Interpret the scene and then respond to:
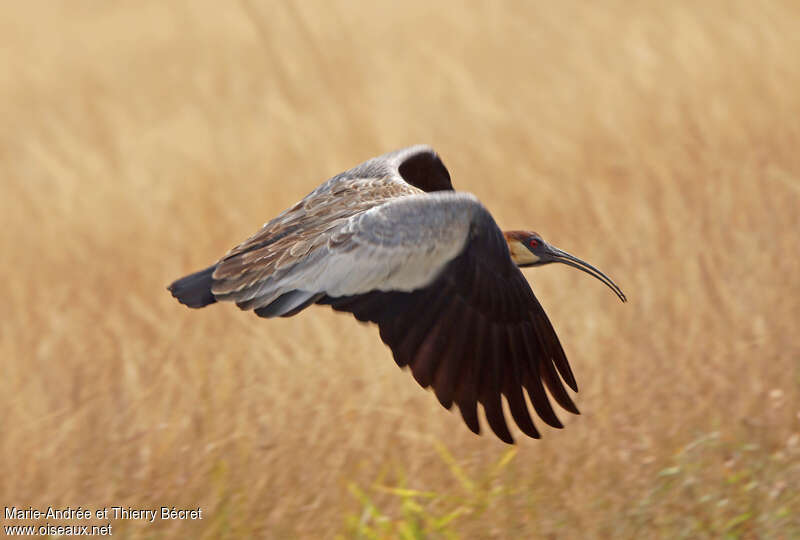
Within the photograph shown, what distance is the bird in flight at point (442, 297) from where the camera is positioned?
3953 mm

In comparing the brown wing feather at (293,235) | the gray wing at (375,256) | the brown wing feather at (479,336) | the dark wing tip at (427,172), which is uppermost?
the dark wing tip at (427,172)

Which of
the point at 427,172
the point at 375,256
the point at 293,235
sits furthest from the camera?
the point at 427,172

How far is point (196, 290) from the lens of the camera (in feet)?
14.5

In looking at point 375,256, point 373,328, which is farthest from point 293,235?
point 373,328

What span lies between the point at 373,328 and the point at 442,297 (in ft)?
4.54

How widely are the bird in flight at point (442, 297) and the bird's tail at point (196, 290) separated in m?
0.08

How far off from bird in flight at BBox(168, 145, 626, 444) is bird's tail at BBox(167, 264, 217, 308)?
0.08 metres

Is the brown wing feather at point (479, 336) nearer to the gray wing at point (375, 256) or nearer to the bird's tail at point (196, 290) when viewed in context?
the gray wing at point (375, 256)

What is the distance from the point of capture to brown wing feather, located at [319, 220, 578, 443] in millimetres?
3934

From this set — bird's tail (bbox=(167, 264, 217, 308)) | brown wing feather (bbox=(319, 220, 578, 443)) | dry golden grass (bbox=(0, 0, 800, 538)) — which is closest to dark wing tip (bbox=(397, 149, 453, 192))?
dry golden grass (bbox=(0, 0, 800, 538))

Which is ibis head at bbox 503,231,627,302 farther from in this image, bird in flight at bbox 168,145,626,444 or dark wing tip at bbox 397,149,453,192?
dark wing tip at bbox 397,149,453,192

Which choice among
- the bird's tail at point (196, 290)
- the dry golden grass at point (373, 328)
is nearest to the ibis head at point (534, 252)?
the dry golden grass at point (373, 328)

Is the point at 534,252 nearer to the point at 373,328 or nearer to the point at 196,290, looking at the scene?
the point at 373,328

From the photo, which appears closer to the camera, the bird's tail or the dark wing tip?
the bird's tail
